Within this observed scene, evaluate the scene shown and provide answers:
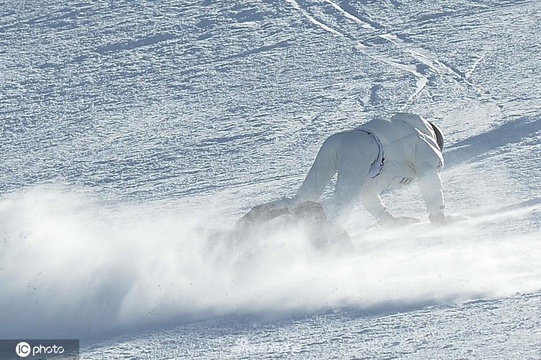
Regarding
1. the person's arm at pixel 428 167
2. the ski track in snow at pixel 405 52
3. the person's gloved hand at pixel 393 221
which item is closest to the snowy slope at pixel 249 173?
the ski track in snow at pixel 405 52

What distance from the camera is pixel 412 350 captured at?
676 centimetres

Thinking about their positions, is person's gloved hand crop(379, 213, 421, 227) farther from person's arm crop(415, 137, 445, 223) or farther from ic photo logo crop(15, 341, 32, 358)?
ic photo logo crop(15, 341, 32, 358)

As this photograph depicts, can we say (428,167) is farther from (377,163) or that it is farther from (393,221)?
(393,221)

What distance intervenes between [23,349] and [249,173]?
643 cm

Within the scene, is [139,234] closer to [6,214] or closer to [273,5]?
[6,214]

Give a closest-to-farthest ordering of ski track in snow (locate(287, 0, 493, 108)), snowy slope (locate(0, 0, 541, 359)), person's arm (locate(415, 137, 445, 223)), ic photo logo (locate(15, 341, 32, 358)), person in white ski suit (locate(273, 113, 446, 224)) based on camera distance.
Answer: ic photo logo (locate(15, 341, 32, 358)) < snowy slope (locate(0, 0, 541, 359)) < person in white ski suit (locate(273, 113, 446, 224)) < person's arm (locate(415, 137, 445, 223)) < ski track in snow (locate(287, 0, 493, 108))

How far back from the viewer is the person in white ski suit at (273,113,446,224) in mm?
9172

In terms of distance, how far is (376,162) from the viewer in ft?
30.5

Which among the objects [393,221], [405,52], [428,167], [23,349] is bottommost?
[405,52]

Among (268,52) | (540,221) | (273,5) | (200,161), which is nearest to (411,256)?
(540,221)

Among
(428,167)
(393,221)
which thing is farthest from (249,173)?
(428,167)

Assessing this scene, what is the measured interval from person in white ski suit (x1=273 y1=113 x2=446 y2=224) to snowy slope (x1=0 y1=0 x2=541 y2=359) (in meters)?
0.39

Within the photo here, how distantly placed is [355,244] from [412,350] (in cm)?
276

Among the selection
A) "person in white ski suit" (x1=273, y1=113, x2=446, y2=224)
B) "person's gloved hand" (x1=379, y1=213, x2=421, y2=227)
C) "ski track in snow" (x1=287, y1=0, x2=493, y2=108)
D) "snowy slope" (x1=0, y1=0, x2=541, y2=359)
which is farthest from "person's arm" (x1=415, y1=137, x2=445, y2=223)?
"ski track in snow" (x1=287, y1=0, x2=493, y2=108)
